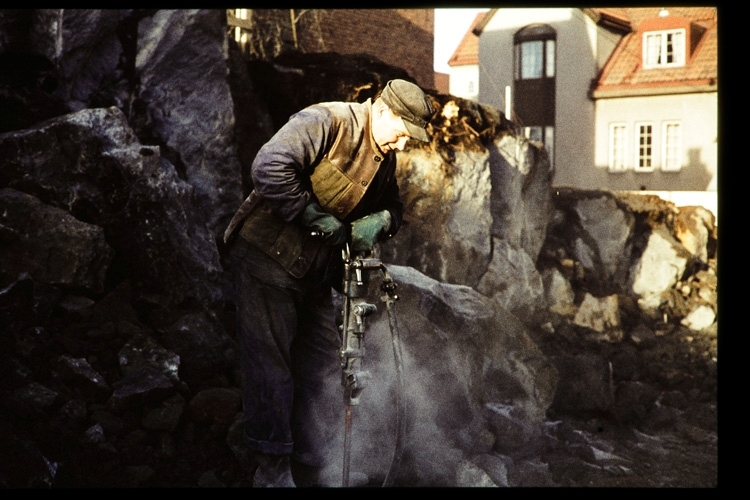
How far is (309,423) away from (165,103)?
3.33 m

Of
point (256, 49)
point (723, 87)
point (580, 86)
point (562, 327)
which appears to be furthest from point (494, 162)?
point (580, 86)

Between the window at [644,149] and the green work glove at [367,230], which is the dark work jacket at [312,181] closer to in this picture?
the green work glove at [367,230]

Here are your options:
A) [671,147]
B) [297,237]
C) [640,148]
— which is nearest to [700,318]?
[671,147]

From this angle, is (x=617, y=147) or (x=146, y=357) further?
(x=617, y=147)

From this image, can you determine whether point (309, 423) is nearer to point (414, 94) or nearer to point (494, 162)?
point (414, 94)

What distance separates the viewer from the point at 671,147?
61.4 ft

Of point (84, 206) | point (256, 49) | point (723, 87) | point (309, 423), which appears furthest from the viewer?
point (256, 49)

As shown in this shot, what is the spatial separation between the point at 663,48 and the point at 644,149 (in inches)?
86.2

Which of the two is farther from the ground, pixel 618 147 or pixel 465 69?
pixel 465 69

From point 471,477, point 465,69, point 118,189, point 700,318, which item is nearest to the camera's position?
point 471,477

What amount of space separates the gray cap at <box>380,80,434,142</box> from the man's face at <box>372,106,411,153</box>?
4 centimetres

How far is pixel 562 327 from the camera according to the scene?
1007 cm

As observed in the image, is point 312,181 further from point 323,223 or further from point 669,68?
point 669,68

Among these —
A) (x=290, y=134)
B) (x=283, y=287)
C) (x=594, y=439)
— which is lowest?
(x=594, y=439)
